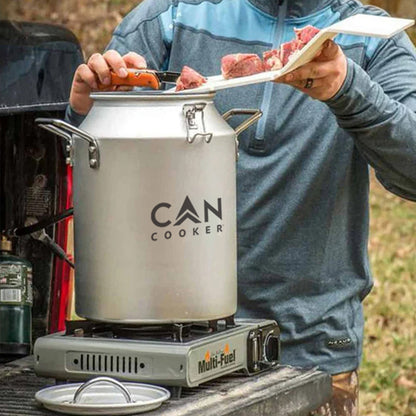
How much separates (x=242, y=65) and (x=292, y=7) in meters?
0.59

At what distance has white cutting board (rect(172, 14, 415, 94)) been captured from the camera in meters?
2.94

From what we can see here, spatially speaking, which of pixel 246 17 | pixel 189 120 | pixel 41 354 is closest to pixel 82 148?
pixel 189 120

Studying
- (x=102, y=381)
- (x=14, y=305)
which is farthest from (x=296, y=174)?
(x=102, y=381)

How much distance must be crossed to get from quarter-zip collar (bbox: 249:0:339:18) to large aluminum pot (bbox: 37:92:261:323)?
2.64 feet

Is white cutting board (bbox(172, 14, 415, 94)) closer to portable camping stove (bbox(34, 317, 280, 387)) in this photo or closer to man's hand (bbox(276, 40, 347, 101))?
man's hand (bbox(276, 40, 347, 101))

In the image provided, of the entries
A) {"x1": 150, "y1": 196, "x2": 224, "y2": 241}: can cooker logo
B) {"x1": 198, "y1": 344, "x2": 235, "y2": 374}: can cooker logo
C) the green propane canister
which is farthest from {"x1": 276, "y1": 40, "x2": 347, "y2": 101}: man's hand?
the green propane canister

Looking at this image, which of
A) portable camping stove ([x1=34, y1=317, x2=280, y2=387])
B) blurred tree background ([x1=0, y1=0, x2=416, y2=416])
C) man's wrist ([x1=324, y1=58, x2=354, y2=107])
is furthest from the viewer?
blurred tree background ([x1=0, y1=0, x2=416, y2=416])

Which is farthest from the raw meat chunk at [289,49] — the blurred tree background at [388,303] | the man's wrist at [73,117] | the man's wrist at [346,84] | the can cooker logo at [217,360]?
the blurred tree background at [388,303]

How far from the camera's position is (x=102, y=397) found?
2.85 m

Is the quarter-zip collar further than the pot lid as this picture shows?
Yes

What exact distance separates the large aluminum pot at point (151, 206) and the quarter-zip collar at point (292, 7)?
2.64ft

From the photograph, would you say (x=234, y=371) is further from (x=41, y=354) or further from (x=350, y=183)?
(x=350, y=183)

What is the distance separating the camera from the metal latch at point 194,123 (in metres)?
2.95

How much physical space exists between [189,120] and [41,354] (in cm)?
66
